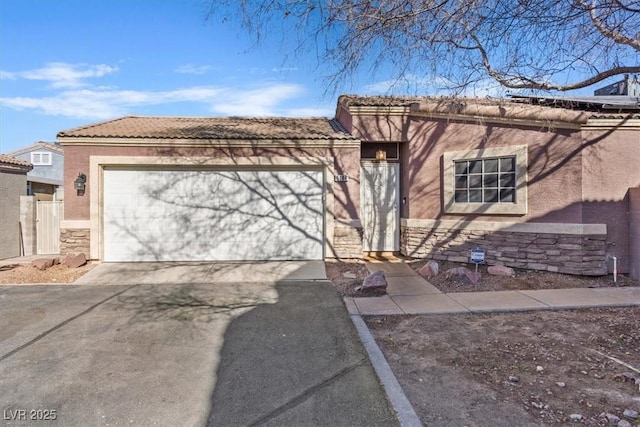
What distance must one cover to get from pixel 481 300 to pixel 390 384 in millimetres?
3611

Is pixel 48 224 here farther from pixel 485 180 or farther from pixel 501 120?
pixel 501 120

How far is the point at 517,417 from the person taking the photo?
3.19 metres

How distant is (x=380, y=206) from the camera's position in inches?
418

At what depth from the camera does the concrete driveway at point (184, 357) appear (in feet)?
11.0

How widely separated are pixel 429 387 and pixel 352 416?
898 mm

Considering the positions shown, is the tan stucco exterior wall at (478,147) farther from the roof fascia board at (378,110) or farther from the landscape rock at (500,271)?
the landscape rock at (500,271)

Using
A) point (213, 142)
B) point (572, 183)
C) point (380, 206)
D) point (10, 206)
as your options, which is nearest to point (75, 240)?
point (10, 206)

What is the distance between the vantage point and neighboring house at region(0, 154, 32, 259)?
1091cm

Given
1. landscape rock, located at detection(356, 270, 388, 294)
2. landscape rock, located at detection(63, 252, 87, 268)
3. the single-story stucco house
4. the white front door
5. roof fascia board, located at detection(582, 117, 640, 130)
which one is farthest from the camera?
the white front door

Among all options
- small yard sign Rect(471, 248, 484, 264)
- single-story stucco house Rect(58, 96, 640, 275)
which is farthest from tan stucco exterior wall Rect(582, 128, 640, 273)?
small yard sign Rect(471, 248, 484, 264)

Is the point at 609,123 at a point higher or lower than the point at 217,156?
higher

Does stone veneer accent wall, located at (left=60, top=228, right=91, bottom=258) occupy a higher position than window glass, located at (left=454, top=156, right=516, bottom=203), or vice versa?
window glass, located at (left=454, top=156, right=516, bottom=203)

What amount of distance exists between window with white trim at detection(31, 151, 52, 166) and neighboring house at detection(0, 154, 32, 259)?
21626 millimetres

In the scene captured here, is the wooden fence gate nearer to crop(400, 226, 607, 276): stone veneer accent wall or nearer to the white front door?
the white front door
